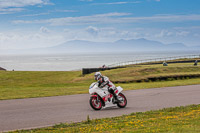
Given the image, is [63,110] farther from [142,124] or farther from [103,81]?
[142,124]

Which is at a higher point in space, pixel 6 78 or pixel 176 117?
pixel 6 78

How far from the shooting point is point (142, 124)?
29.5 ft

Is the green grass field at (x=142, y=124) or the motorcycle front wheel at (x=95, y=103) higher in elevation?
the motorcycle front wheel at (x=95, y=103)

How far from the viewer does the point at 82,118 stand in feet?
35.3

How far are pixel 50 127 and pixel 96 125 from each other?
1.30 metres

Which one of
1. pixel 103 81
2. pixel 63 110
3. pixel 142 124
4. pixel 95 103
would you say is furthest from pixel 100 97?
pixel 142 124

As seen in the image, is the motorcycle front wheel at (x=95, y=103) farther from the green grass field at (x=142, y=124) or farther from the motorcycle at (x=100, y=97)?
the green grass field at (x=142, y=124)

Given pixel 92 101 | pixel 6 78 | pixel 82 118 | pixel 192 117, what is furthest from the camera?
pixel 6 78

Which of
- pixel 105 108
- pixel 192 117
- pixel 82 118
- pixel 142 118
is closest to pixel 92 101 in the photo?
pixel 105 108

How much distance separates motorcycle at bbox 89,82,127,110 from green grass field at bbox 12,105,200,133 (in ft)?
6.90

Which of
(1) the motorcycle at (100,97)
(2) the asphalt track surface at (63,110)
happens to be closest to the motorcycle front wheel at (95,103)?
(1) the motorcycle at (100,97)

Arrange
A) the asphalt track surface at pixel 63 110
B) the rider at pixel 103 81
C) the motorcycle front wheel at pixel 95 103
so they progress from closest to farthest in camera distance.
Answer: the asphalt track surface at pixel 63 110 → the rider at pixel 103 81 → the motorcycle front wheel at pixel 95 103

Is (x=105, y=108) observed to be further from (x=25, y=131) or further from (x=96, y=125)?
(x=25, y=131)

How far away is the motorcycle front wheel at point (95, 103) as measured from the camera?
1250 cm
